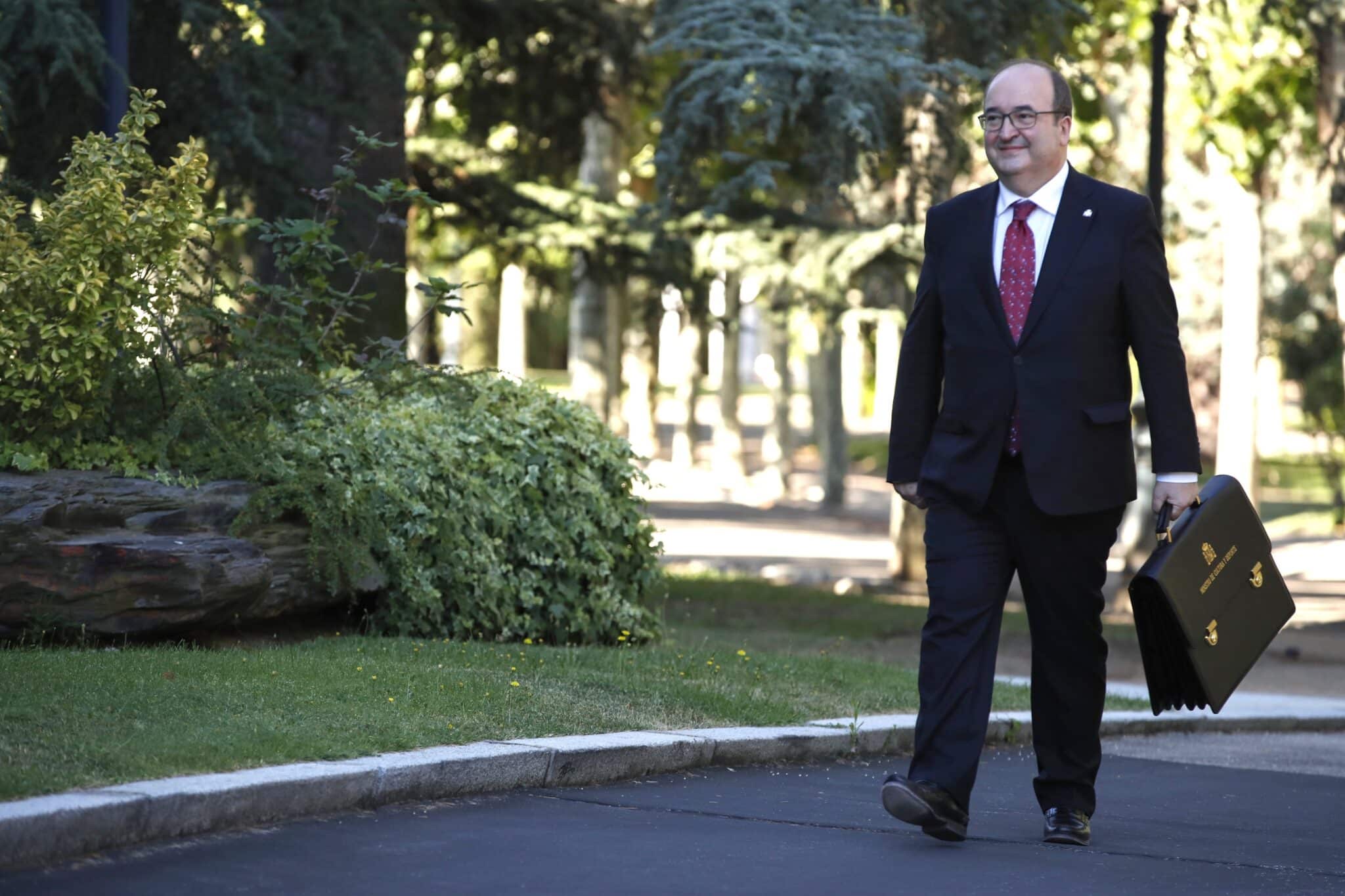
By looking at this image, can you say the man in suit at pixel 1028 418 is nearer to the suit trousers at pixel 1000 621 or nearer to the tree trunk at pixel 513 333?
the suit trousers at pixel 1000 621

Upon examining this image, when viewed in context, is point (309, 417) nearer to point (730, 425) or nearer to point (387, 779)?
point (387, 779)

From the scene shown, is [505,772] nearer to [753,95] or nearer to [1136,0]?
[753,95]

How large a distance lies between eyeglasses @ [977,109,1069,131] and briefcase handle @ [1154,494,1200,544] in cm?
113

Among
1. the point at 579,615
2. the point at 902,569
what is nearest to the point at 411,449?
the point at 579,615

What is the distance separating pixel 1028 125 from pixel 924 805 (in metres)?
1.91

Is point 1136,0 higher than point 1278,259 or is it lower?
higher

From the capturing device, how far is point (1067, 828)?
559 centimetres

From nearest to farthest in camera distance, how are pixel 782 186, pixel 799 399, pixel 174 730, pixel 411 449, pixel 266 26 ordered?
pixel 174 730
pixel 411 449
pixel 266 26
pixel 782 186
pixel 799 399

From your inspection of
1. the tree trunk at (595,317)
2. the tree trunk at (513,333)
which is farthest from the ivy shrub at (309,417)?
the tree trunk at (513,333)

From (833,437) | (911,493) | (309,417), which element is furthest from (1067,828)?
(833,437)

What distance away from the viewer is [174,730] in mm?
5805

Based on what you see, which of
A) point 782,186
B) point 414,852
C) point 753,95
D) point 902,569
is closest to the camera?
point 414,852

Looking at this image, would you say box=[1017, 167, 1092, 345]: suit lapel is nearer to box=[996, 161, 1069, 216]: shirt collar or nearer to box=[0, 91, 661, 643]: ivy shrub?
box=[996, 161, 1069, 216]: shirt collar

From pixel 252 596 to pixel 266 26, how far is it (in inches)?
196
